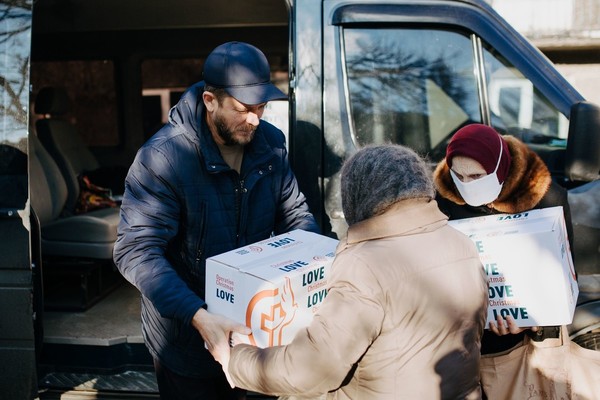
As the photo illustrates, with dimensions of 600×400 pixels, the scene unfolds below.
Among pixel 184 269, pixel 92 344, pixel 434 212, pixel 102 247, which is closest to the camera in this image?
pixel 434 212

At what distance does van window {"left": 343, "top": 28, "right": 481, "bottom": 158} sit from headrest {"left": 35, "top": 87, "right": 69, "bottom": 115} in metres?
3.32

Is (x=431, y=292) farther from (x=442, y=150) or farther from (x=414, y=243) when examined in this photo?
(x=442, y=150)

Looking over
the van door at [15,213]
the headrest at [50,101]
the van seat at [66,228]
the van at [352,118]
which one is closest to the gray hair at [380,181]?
the van at [352,118]

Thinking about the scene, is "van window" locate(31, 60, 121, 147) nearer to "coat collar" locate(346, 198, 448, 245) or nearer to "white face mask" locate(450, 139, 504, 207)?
"white face mask" locate(450, 139, 504, 207)

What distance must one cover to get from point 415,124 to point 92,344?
6.34 feet

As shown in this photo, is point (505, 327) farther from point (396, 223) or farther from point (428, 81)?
point (428, 81)

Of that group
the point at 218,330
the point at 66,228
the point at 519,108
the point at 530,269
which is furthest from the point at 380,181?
the point at 66,228

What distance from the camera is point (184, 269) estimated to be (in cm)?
219

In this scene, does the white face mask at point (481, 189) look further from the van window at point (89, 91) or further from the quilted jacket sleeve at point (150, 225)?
the van window at point (89, 91)

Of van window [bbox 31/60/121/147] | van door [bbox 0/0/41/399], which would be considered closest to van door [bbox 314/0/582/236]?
van door [bbox 0/0/41/399]

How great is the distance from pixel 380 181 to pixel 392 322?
359 millimetres

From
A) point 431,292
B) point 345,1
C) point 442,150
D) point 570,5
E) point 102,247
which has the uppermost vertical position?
point 570,5

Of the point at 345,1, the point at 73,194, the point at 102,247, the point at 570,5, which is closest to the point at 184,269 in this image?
the point at 345,1

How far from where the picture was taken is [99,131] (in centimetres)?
621
